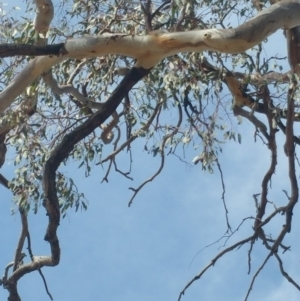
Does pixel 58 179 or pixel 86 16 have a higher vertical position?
pixel 86 16

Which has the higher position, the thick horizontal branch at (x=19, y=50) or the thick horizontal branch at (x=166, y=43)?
the thick horizontal branch at (x=166, y=43)

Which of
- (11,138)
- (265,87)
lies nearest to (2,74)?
(11,138)

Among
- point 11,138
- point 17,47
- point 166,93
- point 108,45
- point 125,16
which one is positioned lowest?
point 17,47

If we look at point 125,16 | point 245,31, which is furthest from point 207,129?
A: point 245,31

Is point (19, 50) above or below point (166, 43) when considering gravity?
below

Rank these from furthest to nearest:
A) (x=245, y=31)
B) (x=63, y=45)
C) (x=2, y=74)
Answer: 1. (x=2, y=74)
2. (x=63, y=45)
3. (x=245, y=31)

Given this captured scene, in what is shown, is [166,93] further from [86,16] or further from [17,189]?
[17,189]

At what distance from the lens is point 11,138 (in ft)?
24.6

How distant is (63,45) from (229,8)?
2757 mm

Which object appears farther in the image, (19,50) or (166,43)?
(166,43)

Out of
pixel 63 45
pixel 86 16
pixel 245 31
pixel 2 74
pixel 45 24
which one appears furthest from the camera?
pixel 86 16

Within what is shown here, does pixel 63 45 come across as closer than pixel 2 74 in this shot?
Yes

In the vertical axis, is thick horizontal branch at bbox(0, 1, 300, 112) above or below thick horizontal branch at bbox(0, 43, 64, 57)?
above

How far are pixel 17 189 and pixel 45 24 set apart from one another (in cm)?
178
